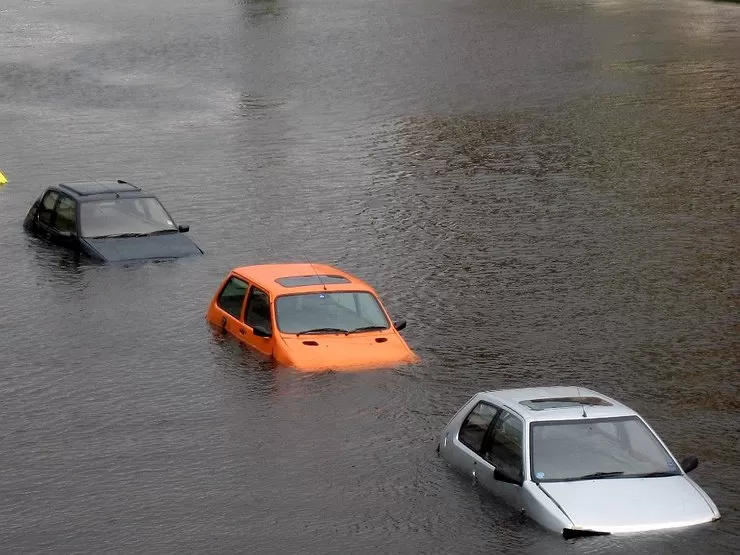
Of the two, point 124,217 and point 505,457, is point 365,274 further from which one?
point 505,457

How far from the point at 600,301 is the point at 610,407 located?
1285cm

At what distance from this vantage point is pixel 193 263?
30922 millimetres

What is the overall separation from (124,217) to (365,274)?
18.0ft

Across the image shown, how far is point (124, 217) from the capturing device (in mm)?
31547

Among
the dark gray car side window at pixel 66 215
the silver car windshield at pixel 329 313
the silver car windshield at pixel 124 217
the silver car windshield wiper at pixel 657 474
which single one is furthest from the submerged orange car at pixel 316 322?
the dark gray car side window at pixel 66 215

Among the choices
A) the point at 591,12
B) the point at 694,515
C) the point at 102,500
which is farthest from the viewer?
the point at 591,12

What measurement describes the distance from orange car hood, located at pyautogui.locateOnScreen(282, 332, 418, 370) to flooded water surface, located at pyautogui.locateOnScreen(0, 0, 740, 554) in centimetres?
25

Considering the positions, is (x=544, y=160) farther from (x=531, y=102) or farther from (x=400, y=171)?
(x=531, y=102)

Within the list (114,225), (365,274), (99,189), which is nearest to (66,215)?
(99,189)

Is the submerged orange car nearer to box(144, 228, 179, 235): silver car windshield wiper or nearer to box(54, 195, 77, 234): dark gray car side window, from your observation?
box(144, 228, 179, 235): silver car windshield wiper

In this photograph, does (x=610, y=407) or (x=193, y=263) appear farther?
(x=193, y=263)

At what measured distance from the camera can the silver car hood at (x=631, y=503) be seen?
549 inches

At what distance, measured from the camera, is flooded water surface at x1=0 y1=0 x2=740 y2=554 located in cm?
1672

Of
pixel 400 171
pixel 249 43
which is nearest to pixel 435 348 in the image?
pixel 400 171
